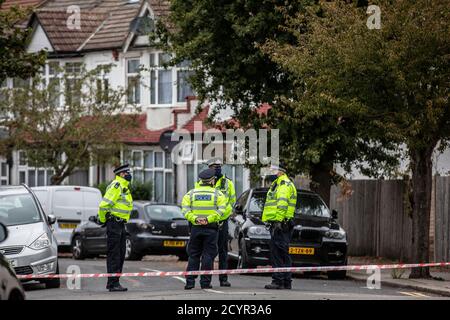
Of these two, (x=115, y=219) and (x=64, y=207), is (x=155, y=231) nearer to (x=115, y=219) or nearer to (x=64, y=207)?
(x=64, y=207)

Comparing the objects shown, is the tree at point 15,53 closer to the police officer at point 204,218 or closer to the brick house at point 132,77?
the police officer at point 204,218

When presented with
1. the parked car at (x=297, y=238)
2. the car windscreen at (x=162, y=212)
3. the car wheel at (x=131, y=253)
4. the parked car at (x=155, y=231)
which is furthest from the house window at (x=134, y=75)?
the parked car at (x=297, y=238)

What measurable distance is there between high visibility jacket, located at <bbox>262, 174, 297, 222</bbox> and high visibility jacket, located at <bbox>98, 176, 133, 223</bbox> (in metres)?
2.26

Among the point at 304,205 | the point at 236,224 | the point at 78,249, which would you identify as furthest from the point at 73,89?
the point at 236,224

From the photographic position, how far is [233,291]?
18656 millimetres

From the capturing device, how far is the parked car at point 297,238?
22.6m

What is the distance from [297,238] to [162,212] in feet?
24.3

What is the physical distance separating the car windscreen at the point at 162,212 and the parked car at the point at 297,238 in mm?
5452

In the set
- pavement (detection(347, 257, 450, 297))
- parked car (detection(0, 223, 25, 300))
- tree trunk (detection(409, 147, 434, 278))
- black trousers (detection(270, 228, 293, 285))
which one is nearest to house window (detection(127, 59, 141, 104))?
pavement (detection(347, 257, 450, 297))

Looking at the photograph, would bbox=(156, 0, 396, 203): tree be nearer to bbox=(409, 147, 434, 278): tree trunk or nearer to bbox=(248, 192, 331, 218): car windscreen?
bbox=(248, 192, 331, 218): car windscreen

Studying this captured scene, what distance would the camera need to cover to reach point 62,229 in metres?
33.4
